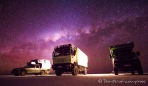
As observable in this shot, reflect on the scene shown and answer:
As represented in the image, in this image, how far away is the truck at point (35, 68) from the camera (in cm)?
1891

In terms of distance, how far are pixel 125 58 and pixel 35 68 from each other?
A: 503 inches

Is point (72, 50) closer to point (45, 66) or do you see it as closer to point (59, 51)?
point (59, 51)

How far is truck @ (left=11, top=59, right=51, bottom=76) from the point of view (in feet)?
62.0

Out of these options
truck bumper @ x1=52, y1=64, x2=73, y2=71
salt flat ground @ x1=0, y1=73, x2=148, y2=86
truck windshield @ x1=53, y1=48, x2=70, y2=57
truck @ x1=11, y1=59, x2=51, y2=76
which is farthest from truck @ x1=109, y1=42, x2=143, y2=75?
truck @ x1=11, y1=59, x2=51, y2=76

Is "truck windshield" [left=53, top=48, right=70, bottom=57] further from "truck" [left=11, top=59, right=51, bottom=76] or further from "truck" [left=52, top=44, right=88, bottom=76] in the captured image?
"truck" [left=11, top=59, right=51, bottom=76]

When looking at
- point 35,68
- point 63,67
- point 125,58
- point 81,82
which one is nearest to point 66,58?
point 63,67

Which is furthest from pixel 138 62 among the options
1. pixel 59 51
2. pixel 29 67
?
pixel 29 67

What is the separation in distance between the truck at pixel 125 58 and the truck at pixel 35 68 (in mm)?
11202

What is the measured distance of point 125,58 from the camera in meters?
13.5

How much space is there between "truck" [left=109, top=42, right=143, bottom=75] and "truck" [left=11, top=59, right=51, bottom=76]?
11.2 meters

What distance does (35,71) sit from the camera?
20812mm

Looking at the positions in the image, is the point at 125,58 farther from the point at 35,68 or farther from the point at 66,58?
the point at 35,68

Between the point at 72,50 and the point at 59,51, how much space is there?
62.7 inches

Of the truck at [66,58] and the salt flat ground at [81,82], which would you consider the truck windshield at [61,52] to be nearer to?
the truck at [66,58]
